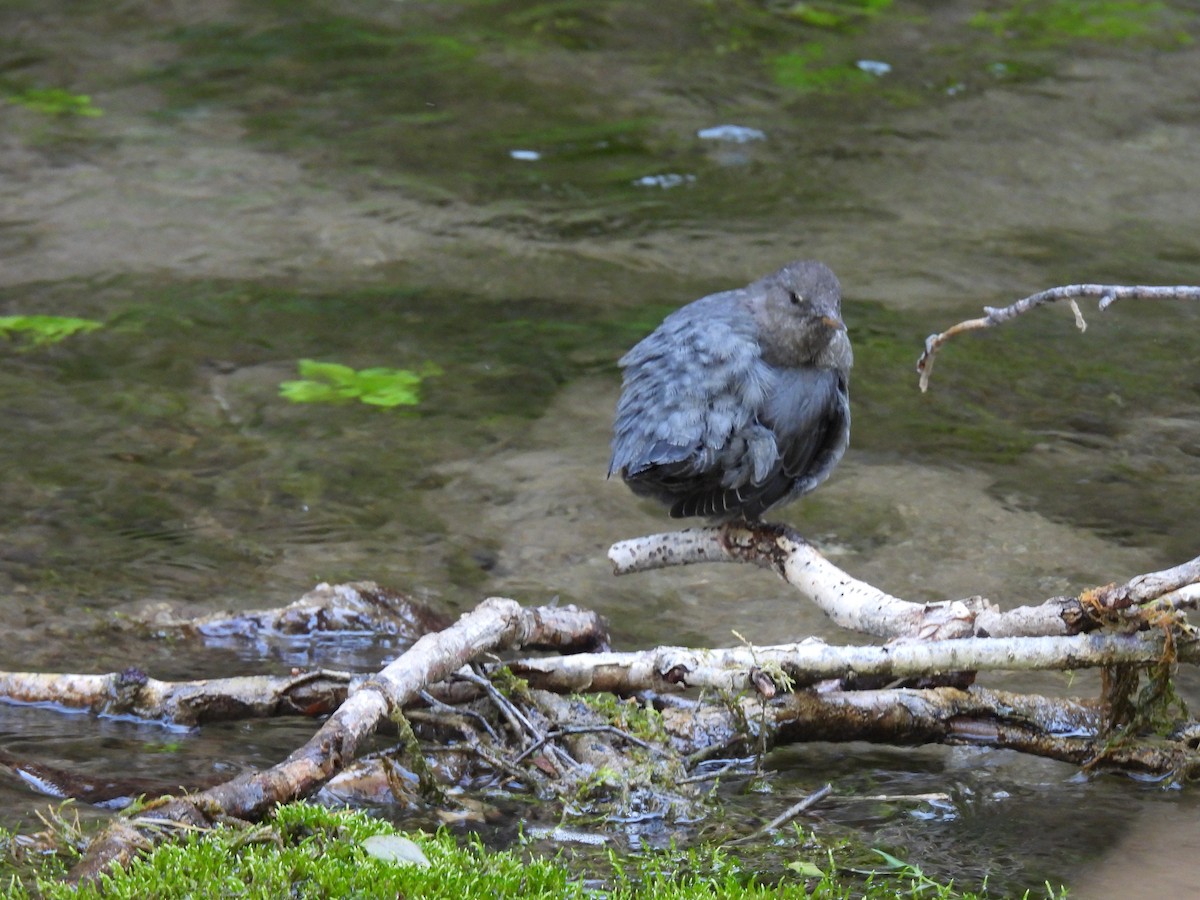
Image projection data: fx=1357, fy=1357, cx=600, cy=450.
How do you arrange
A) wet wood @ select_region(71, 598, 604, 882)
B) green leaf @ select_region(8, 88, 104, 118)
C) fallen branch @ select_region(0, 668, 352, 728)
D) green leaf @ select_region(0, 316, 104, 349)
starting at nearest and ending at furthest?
wet wood @ select_region(71, 598, 604, 882) < fallen branch @ select_region(0, 668, 352, 728) < green leaf @ select_region(0, 316, 104, 349) < green leaf @ select_region(8, 88, 104, 118)

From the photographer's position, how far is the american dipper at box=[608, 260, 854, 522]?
12.0 ft

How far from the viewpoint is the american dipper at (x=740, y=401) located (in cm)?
365

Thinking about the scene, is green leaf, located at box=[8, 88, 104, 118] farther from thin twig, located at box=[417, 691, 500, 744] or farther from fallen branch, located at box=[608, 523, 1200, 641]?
thin twig, located at box=[417, 691, 500, 744]

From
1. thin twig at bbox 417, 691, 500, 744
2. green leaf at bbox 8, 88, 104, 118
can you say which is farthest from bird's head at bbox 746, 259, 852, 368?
green leaf at bbox 8, 88, 104, 118

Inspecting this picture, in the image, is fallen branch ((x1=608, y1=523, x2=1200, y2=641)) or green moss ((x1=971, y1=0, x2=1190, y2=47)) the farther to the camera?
green moss ((x1=971, y1=0, x2=1190, y2=47))

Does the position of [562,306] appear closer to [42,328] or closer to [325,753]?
[42,328]

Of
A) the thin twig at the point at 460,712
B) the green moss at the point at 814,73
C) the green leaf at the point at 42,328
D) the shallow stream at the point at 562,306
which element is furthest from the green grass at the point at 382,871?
the green moss at the point at 814,73

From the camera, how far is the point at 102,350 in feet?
21.1

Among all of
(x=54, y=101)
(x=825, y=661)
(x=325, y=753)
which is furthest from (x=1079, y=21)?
(x=325, y=753)

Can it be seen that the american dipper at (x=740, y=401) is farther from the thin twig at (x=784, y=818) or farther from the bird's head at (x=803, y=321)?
the thin twig at (x=784, y=818)

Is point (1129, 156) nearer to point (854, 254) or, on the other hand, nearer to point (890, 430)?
point (854, 254)

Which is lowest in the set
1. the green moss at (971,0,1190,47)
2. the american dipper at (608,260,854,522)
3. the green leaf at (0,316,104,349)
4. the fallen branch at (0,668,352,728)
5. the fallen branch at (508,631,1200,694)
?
the green leaf at (0,316,104,349)

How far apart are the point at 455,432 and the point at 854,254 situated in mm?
2905

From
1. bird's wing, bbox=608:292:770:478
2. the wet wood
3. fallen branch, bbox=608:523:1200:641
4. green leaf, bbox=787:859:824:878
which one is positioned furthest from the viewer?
bird's wing, bbox=608:292:770:478
